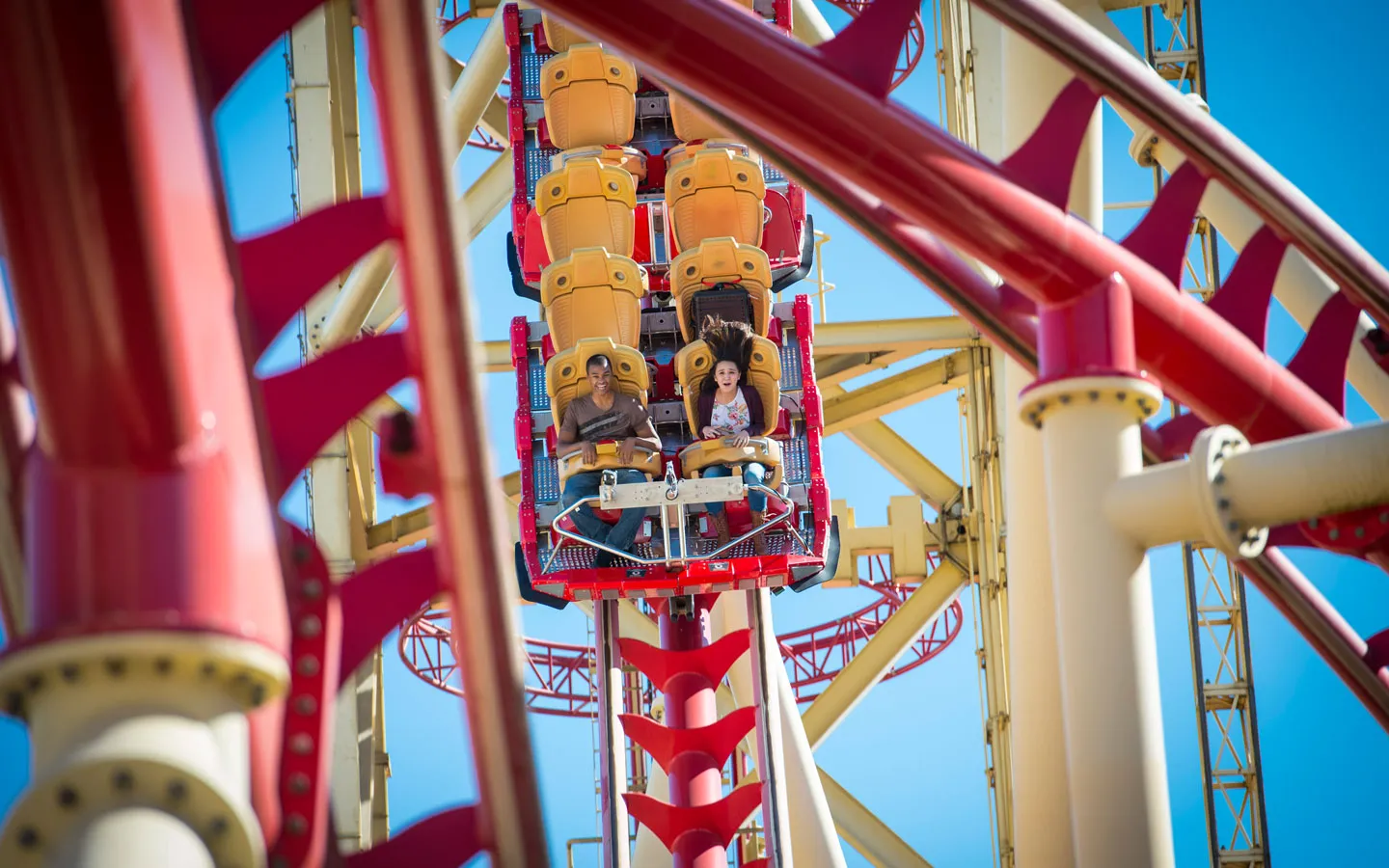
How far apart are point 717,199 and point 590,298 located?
3.62 feet

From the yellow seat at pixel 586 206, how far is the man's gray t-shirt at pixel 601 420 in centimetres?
127

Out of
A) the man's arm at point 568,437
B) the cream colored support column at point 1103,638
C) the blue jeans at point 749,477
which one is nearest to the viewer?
the cream colored support column at point 1103,638

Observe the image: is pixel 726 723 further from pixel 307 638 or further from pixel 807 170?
pixel 307 638

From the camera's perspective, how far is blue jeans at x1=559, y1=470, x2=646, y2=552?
10.0 metres

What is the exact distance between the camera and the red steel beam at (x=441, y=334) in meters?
3.85

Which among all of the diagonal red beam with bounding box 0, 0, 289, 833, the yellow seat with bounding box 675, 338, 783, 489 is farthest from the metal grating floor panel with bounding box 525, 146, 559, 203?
the diagonal red beam with bounding box 0, 0, 289, 833

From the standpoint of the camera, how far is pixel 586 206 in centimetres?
1130

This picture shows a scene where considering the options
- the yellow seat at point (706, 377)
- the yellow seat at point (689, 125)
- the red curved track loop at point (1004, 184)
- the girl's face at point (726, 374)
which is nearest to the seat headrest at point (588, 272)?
the yellow seat at point (706, 377)

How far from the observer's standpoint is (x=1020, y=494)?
20.4 ft

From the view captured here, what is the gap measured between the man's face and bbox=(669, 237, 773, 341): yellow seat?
34.0 inches

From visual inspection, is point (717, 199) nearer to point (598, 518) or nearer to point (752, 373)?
point (752, 373)

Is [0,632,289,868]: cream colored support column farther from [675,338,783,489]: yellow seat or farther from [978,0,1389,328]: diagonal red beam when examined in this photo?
[675,338,783,489]: yellow seat

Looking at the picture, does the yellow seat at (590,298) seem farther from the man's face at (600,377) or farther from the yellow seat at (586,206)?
the man's face at (600,377)

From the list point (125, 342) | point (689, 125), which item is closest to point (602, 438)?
point (689, 125)
